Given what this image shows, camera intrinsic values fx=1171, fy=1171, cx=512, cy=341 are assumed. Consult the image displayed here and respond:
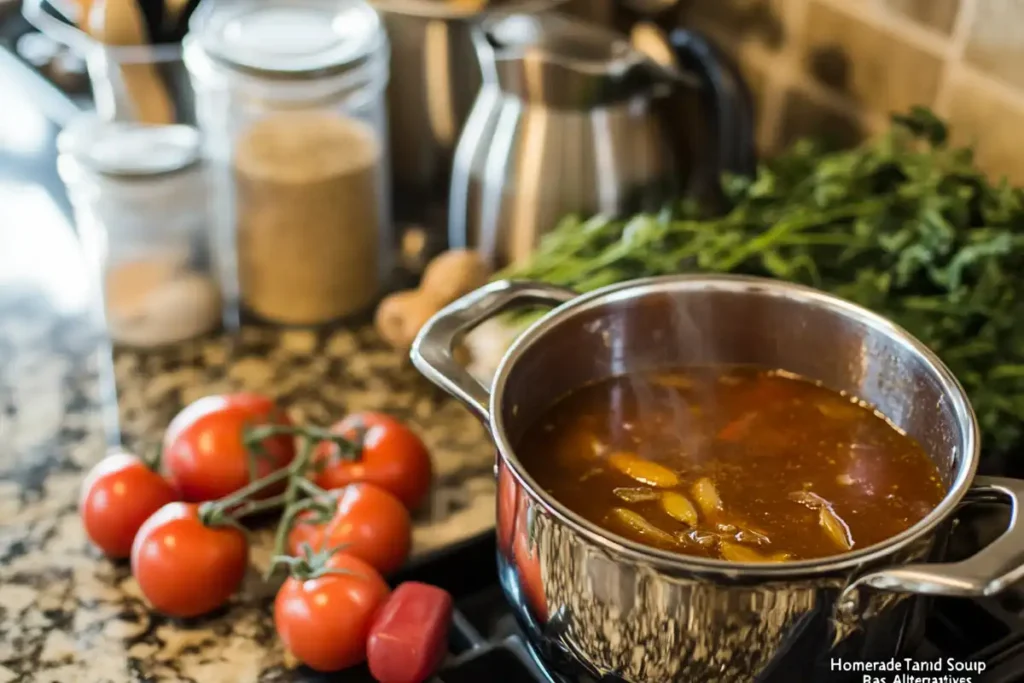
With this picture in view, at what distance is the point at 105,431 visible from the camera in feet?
3.51

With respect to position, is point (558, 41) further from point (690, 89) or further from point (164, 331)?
point (164, 331)

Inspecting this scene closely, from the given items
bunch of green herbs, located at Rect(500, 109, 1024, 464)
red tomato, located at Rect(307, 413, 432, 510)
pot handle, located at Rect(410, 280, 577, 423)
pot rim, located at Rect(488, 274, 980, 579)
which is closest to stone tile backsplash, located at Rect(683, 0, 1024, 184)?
bunch of green herbs, located at Rect(500, 109, 1024, 464)

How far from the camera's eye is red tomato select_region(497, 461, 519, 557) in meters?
0.71

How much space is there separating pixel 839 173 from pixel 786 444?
356 millimetres

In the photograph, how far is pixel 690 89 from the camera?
48.6 inches

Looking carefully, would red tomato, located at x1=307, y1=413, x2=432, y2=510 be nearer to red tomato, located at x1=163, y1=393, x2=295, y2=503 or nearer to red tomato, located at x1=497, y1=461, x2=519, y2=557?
red tomato, located at x1=163, y1=393, x2=295, y2=503

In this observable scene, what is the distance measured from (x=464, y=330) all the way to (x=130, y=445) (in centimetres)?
40

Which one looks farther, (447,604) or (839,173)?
(839,173)

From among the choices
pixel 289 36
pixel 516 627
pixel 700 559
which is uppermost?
pixel 289 36

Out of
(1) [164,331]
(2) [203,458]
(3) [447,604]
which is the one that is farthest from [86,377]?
(3) [447,604]

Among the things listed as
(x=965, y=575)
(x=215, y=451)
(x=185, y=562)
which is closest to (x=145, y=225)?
(x=215, y=451)

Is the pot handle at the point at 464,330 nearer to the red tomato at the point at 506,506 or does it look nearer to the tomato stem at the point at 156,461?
the red tomato at the point at 506,506

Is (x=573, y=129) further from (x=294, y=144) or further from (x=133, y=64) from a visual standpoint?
(x=133, y=64)

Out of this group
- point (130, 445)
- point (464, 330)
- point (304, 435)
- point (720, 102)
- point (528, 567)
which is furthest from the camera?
point (720, 102)
